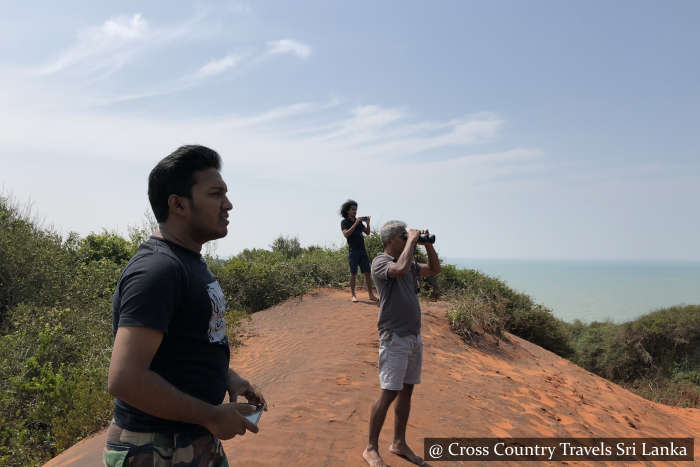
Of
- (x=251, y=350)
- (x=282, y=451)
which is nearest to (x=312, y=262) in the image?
(x=251, y=350)

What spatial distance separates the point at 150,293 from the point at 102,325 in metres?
7.24

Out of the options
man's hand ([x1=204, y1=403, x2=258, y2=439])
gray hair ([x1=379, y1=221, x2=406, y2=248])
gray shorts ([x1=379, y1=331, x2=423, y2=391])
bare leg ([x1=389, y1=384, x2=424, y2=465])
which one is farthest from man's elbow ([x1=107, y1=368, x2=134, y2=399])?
bare leg ([x1=389, y1=384, x2=424, y2=465])

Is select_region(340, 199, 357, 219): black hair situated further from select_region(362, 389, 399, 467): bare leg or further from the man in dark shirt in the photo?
the man in dark shirt

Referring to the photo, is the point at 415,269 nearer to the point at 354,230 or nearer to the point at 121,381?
the point at 121,381

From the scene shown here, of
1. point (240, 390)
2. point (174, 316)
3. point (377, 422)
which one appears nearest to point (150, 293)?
point (174, 316)

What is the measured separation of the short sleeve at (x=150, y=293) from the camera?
119 centimetres

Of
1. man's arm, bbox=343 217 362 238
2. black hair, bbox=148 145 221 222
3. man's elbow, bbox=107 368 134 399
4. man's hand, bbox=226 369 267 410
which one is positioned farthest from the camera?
man's arm, bbox=343 217 362 238

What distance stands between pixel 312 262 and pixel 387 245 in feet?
29.9

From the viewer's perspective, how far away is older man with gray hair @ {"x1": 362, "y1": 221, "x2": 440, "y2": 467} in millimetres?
3453

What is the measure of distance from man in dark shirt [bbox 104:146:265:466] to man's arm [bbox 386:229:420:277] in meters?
1.99

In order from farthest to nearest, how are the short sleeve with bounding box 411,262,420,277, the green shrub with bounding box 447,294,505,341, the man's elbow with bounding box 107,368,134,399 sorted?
the green shrub with bounding box 447,294,505,341 → the short sleeve with bounding box 411,262,420,277 → the man's elbow with bounding box 107,368,134,399

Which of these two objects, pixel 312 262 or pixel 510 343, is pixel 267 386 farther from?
pixel 312 262

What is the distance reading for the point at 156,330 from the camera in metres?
1.21

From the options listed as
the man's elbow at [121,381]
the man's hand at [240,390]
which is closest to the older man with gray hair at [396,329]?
the man's hand at [240,390]
